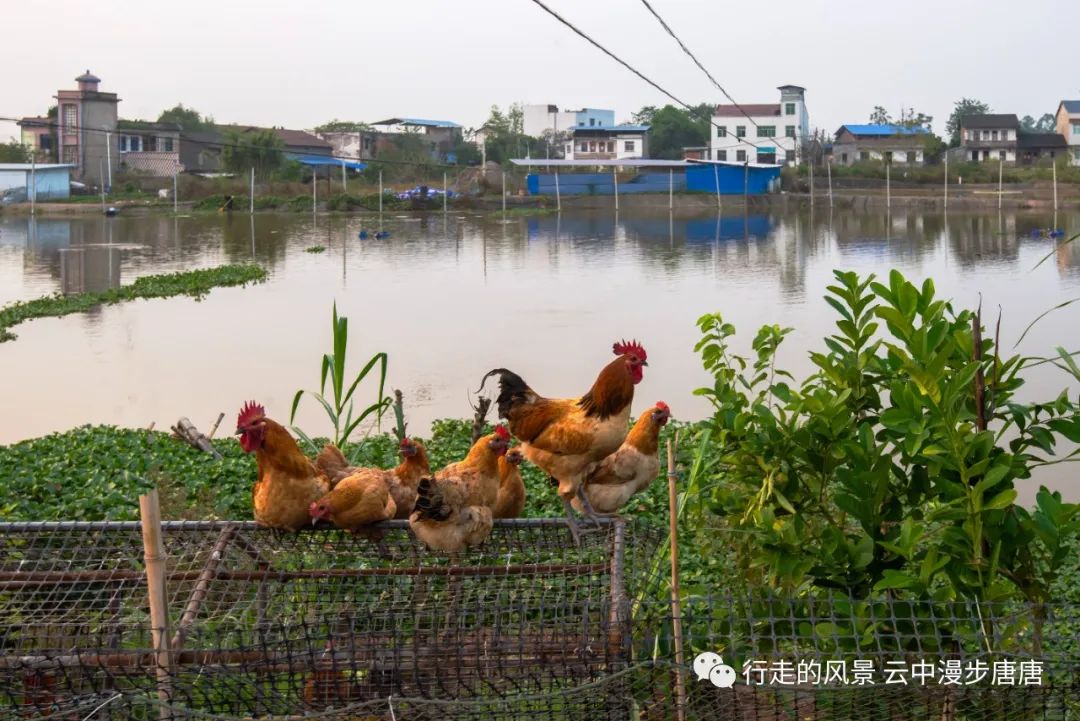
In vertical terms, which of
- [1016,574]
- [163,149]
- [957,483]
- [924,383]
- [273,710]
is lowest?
[273,710]

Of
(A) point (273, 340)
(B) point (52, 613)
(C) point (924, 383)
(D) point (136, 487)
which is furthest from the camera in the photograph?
(A) point (273, 340)

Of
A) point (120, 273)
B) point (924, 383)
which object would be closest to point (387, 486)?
point (924, 383)

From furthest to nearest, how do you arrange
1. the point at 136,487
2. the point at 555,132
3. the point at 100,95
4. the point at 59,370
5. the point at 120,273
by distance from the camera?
the point at 555,132, the point at 100,95, the point at 120,273, the point at 59,370, the point at 136,487

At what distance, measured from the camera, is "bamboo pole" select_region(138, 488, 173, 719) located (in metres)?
3.56

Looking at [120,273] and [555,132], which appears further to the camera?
[555,132]

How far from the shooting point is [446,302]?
23.0m

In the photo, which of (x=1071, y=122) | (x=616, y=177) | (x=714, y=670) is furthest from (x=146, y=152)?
(x=714, y=670)

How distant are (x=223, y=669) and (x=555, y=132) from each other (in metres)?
82.2

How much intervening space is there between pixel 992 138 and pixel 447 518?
69676 millimetres

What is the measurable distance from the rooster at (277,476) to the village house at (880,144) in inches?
2587

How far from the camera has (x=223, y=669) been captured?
149 inches

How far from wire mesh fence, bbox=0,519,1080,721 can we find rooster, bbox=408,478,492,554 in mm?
205

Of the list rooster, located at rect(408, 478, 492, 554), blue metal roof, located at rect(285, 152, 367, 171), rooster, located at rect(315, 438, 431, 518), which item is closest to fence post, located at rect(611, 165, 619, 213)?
blue metal roof, located at rect(285, 152, 367, 171)

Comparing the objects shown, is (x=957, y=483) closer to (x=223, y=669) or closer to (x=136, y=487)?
(x=223, y=669)
